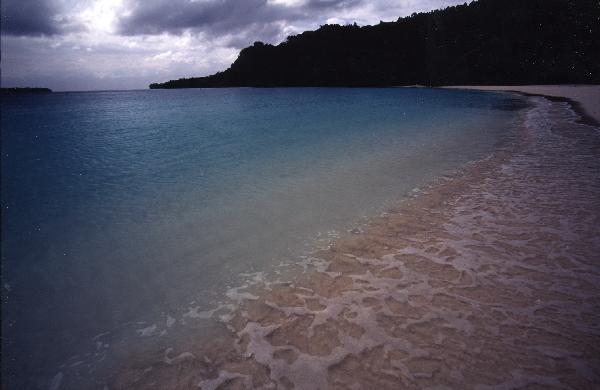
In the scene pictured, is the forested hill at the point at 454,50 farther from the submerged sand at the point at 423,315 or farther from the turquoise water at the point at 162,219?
the submerged sand at the point at 423,315

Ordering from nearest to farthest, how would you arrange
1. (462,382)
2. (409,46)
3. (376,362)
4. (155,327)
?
(462,382)
(376,362)
(155,327)
(409,46)

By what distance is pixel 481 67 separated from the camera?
98.0 metres

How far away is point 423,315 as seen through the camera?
4738 mm

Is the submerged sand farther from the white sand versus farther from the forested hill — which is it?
the forested hill

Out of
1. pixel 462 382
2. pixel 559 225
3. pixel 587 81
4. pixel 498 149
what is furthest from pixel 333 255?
pixel 587 81

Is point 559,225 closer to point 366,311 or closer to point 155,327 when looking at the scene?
point 366,311

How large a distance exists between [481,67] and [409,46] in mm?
38598

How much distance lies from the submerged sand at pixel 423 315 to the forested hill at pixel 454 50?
9152 centimetres

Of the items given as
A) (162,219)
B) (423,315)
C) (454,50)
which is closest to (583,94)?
(423,315)

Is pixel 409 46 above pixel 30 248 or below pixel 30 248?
above

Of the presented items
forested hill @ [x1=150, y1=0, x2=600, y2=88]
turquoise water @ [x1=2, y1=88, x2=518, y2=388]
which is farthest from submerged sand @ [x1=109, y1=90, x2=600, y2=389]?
forested hill @ [x1=150, y1=0, x2=600, y2=88]

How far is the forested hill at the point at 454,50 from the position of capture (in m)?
81.1

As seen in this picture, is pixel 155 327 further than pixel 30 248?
No

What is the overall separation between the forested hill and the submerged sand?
3603 inches
